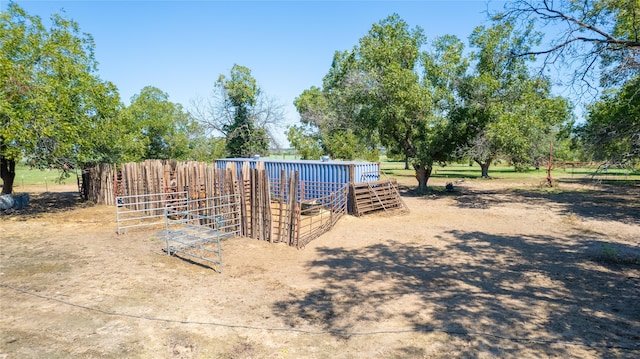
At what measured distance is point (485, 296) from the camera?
7.39 meters

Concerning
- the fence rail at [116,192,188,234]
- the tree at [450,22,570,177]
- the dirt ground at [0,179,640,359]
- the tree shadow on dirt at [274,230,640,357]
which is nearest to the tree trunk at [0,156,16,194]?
Answer: the dirt ground at [0,179,640,359]

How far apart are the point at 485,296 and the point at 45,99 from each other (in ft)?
57.4

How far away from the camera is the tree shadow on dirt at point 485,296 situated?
579 centimetres

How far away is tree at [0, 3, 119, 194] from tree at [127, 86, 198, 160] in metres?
10.5

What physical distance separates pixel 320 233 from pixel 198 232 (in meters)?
→ 4.47

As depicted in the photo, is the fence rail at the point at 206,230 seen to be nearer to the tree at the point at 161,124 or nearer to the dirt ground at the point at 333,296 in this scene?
the dirt ground at the point at 333,296

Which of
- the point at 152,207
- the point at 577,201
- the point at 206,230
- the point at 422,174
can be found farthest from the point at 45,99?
the point at 577,201

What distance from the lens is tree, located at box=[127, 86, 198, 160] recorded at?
30681 mm

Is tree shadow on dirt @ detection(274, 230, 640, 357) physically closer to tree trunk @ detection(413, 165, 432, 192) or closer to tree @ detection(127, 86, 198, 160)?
tree trunk @ detection(413, 165, 432, 192)

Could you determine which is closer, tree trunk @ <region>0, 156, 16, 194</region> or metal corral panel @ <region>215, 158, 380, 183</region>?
metal corral panel @ <region>215, 158, 380, 183</region>

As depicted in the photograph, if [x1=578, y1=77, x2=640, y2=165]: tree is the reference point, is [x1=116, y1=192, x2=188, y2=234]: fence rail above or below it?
below

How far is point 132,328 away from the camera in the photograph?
594cm

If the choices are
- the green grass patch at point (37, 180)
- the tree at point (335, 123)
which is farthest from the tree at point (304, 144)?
the green grass patch at point (37, 180)

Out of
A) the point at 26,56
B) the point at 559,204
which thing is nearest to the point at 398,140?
the point at 559,204
